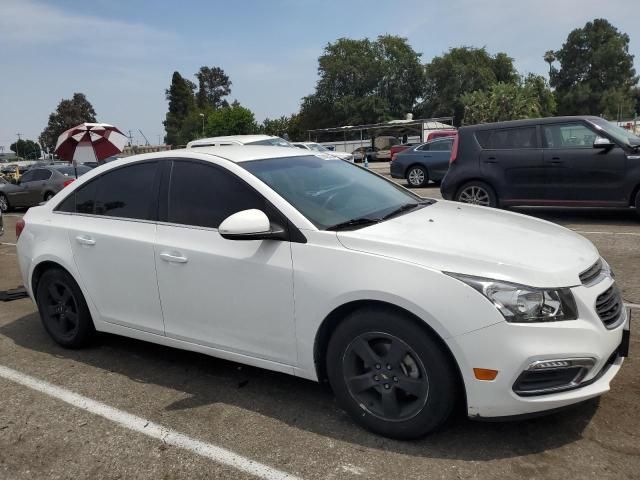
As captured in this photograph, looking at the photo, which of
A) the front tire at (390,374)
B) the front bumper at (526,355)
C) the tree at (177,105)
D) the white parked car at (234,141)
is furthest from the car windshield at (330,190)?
the tree at (177,105)

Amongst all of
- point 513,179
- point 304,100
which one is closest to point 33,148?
point 304,100

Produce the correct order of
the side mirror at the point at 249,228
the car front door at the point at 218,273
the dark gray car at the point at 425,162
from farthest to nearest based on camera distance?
the dark gray car at the point at 425,162 → the car front door at the point at 218,273 → the side mirror at the point at 249,228

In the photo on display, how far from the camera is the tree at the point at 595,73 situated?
83.1 m

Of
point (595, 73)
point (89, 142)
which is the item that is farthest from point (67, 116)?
point (89, 142)

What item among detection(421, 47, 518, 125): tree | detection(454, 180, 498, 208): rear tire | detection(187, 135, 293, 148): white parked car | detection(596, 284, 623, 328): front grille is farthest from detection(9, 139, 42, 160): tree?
detection(596, 284, 623, 328): front grille

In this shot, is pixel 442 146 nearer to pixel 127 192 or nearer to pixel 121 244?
pixel 127 192

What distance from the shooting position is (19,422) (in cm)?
330

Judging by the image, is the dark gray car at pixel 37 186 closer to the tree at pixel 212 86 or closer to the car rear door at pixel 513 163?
the car rear door at pixel 513 163

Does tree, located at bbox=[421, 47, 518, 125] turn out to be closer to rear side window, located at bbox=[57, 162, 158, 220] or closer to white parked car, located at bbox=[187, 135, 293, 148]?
white parked car, located at bbox=[187, 135, 293, 148]

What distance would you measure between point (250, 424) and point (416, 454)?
37.7 inches

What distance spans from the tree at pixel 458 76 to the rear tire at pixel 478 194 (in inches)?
2427

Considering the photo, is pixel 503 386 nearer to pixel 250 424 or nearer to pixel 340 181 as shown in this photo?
pixel 250 424

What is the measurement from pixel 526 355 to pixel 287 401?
4.97 ft

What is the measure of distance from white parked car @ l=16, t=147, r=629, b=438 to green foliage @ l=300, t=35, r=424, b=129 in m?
70.1
